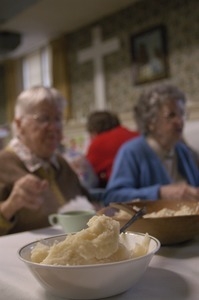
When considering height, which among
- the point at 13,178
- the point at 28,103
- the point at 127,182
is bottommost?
the point at 127,182

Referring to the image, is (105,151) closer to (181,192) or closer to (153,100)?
(153,100)

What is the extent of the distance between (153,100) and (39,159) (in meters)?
0.76

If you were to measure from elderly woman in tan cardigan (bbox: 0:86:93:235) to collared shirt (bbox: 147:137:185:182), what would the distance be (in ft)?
1.50

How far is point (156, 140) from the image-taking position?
6.56ft

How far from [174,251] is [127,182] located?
95 cm

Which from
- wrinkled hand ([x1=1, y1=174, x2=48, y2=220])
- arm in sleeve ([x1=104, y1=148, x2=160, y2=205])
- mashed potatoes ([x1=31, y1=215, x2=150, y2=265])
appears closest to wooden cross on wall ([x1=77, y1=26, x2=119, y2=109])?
arm in sleeve ([x1=104, y1=148, x2=160, y2=205])

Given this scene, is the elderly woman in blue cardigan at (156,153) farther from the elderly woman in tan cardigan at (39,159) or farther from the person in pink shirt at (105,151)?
the person in pink shirt at (105,151)

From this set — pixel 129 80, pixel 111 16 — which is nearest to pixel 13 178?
pixel 129 80

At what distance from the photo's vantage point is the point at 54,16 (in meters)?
5.12

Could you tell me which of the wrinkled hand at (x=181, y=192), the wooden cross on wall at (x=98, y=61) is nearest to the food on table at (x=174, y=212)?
the wrinkled hand at (x=181, y=192)

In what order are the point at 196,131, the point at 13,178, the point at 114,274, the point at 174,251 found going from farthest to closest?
the point at 196,131 → the point at 13,178 → the point at 174,251 → the point at 114,274

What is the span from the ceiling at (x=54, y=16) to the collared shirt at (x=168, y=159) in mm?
2568

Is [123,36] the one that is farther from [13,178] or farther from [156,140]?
[13,178]

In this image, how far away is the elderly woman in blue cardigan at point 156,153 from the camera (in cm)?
180
